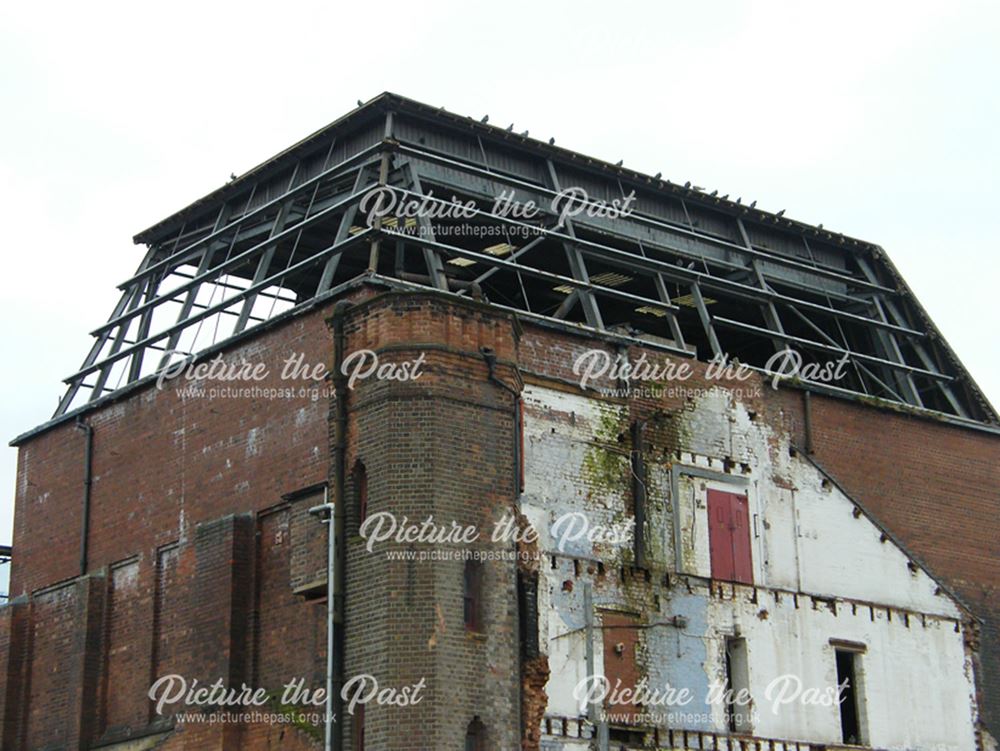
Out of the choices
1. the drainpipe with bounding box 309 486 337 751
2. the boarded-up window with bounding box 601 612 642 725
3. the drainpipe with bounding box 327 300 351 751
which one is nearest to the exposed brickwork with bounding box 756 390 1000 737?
the boarded-up window with bounding box 601 612 642 725

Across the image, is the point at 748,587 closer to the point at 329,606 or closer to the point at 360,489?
the point at 360,489

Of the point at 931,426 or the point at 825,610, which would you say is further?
→ the point at 931,426

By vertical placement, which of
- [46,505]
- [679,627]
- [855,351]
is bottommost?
[679,627]

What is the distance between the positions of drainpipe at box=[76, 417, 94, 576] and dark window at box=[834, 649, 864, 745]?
1430 centimetres

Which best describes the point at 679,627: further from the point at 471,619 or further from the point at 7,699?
the point at 7,699

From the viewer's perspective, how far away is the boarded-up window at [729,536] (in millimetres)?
29266

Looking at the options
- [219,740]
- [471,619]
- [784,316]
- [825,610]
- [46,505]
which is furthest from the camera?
[784,316]

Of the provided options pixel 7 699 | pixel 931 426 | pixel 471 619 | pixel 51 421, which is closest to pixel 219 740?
pixel 471 619

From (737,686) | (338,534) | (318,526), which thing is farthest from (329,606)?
(737,686)

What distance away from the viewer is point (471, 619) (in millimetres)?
24750

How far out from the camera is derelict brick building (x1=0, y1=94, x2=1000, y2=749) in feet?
82.9

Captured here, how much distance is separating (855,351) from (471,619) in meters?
15.3

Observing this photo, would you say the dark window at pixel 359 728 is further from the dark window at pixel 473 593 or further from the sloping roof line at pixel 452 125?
the sloping roof line at pixel 452 125

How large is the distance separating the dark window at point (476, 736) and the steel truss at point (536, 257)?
7.36 metres
